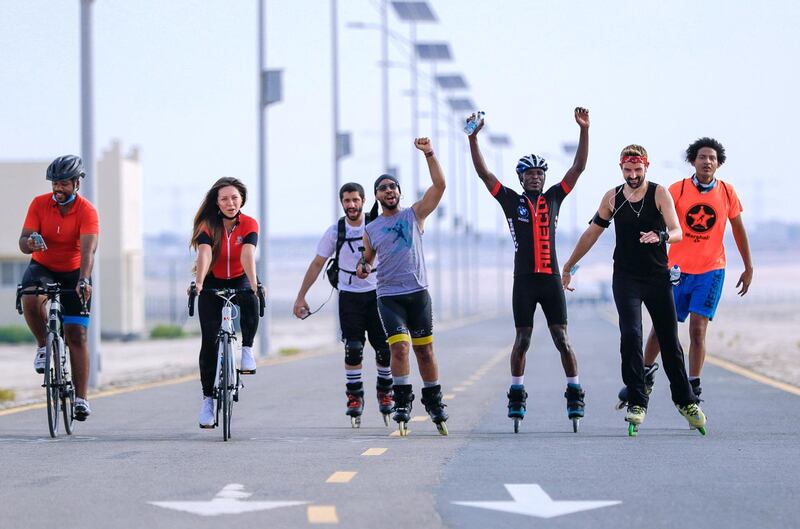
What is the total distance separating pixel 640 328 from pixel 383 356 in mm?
2415

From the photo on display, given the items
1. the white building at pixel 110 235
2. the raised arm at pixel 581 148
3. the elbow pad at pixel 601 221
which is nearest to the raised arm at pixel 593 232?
the elbow pad at pixel 601 221

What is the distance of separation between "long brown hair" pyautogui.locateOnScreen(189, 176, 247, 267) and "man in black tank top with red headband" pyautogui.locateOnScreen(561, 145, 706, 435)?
2824 millimetres

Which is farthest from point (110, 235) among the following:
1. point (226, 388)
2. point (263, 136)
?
point (226, 388)

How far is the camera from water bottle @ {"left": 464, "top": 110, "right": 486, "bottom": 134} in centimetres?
1249

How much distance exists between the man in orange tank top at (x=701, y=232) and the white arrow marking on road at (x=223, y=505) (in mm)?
5514

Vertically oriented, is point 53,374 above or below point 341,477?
above

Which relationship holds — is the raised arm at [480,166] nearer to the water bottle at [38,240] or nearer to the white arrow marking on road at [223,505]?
the water bottle at [38,240]

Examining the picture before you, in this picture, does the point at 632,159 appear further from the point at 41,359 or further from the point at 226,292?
the point at 41,359

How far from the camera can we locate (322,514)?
8.27m

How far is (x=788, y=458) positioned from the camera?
1074cm

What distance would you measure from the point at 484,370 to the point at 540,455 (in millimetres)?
14196

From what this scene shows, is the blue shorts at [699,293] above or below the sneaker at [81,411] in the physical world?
above

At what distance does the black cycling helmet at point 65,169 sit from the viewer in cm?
1270

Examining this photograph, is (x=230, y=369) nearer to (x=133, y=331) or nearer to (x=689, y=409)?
(x=689, y=409)
